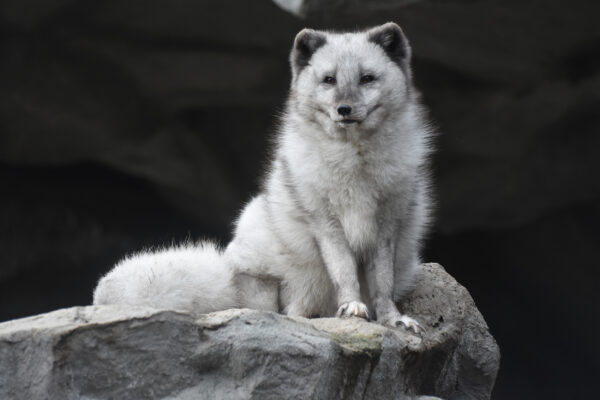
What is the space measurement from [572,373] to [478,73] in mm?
2564

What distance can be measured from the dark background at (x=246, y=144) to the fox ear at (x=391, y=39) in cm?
173

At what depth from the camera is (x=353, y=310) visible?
365cm

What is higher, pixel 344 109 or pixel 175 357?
pixel 344 109

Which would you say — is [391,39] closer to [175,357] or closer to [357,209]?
[357,209]

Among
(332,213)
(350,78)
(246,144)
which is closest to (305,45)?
(350,78)

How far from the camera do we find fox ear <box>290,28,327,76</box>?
402cm

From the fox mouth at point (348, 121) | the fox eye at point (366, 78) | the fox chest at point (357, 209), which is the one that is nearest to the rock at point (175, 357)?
the fox chest at point (357, 209)

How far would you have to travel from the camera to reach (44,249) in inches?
307

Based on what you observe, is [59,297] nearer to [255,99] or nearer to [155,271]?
[255,99]

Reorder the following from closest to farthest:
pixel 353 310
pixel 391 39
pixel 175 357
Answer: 1. pixel 175 357
2. pixel 353 310
3. pixel 391 39

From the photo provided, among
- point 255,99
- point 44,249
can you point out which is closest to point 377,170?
point 255,99

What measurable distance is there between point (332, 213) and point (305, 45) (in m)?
0.75

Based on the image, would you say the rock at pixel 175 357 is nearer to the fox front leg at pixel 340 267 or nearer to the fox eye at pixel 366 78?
the fox front leg at pixel 340 267

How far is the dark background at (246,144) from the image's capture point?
6.41 metres
